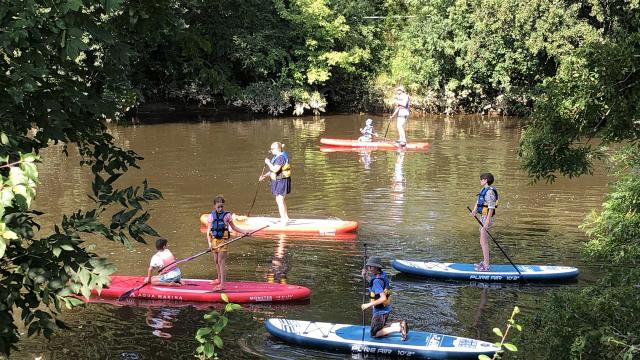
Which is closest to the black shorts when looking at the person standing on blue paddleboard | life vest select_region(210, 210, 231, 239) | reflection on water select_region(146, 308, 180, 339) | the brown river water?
the brown river water

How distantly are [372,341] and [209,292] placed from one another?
2901 millimetres

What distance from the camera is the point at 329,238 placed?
14.3m

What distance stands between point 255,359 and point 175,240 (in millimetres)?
5497

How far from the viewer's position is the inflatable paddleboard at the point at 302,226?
14.4 m

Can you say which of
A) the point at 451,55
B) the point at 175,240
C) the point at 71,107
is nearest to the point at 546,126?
the point at 71,107

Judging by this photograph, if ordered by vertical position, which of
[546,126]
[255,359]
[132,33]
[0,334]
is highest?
[132,33]

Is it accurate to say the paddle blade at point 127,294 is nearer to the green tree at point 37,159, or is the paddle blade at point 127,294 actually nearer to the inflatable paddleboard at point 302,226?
the inflatable paddleboard at point 302,226

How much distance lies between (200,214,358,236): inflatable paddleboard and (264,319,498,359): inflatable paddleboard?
4925 mm

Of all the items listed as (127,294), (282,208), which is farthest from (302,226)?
(127,294)

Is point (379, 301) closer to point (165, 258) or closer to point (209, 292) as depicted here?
point (209, 292)

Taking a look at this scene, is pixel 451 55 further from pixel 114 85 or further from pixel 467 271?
pixel 114 85

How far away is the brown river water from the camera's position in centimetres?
992

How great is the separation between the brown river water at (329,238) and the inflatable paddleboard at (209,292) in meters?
0.16

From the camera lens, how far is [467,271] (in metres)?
11.8
